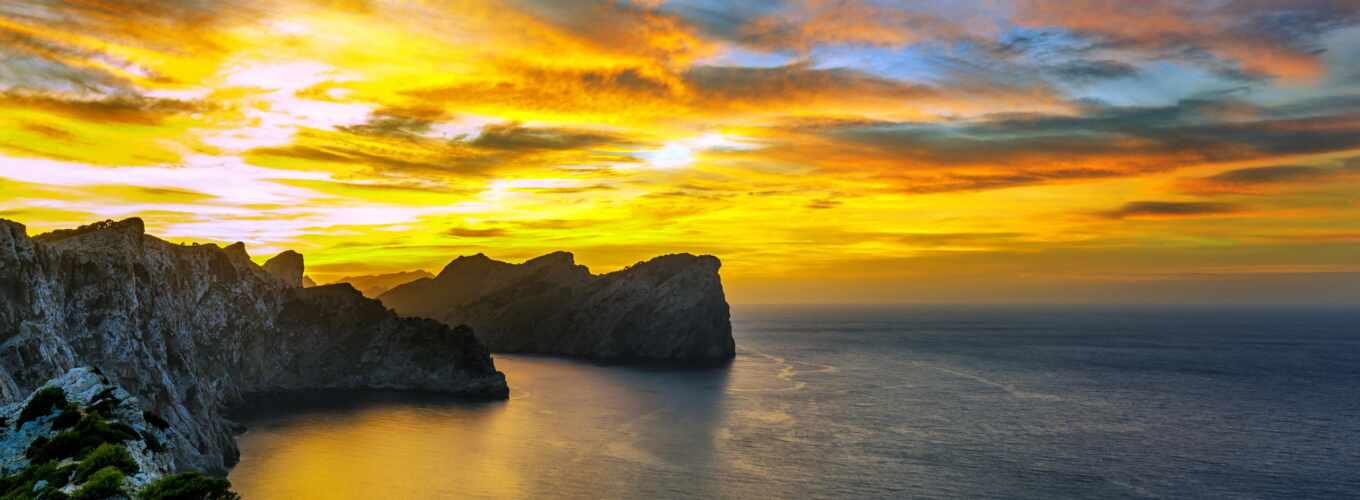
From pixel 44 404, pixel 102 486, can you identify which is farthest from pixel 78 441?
pixel 102 486

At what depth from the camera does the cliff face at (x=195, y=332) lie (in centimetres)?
7856

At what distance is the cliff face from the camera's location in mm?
78562

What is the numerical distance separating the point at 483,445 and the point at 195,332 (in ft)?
201

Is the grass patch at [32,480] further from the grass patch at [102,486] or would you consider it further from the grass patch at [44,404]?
the grass patch at [44,404]

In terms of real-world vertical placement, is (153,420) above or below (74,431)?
below

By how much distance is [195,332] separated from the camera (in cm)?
13425

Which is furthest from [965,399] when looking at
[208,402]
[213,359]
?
[213,359]

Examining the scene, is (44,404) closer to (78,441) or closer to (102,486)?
(78,441)

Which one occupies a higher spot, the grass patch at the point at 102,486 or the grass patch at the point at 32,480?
the grass patch at the point at 102,486

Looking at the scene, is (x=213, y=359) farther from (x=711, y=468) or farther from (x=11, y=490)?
(x=11, y=490)

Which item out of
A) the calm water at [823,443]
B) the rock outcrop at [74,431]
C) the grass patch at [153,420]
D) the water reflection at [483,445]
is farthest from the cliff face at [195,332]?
the rock outcrop at [74,431]

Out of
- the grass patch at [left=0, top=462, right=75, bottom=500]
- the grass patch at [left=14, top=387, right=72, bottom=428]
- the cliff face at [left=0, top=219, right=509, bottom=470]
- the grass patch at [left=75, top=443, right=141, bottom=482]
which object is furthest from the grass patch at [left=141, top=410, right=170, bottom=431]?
the cliff face at [left=0, top=219, right=509, bottom=470]

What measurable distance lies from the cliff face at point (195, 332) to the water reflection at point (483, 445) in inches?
353

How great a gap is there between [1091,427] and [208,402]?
12824 cm
